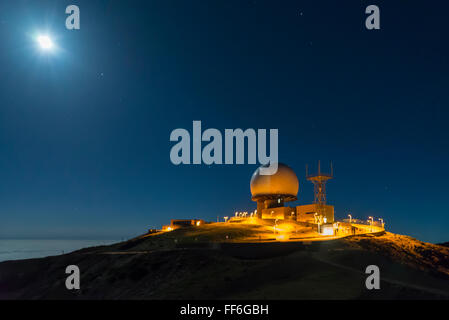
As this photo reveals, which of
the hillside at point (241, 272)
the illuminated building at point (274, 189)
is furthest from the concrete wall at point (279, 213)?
the hillside at point (241, 272)

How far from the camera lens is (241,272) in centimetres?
2869

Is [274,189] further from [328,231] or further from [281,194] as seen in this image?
[328,231]

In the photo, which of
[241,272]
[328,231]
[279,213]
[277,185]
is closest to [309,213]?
[279,213]

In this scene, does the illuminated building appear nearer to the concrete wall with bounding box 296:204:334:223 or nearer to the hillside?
the concrete wall with bounding box 296:204:334:223

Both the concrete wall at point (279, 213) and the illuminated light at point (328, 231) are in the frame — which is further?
the concrete wall at point (279, 213)

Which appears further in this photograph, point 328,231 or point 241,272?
point 328,231

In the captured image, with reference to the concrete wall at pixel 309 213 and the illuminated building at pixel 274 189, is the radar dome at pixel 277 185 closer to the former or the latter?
the illuminated building at pixel 274 189

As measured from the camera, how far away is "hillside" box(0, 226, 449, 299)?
22.4 meters

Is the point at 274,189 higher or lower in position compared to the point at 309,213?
higher

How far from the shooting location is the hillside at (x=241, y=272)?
22.4 metres

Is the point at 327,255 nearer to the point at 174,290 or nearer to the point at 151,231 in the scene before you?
the point at 174,290

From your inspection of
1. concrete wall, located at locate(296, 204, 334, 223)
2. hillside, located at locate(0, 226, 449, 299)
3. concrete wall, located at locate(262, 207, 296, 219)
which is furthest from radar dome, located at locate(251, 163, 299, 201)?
hillside, located at locate(0, 226, 449, 299)

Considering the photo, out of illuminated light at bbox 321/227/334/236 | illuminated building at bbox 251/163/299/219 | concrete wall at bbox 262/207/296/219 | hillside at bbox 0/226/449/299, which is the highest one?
illuminated building at bbox 251/163/299/219
